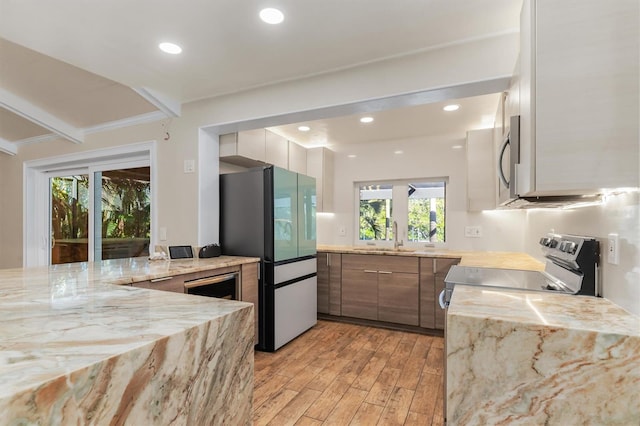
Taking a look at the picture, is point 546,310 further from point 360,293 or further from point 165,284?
point 360,293

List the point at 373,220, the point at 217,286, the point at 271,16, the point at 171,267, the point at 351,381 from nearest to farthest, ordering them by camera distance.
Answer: the point at 271,16
the point at 171,267
the point at 351,381
the point at 217,286
the point at 373,220

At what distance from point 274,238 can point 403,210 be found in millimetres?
1983

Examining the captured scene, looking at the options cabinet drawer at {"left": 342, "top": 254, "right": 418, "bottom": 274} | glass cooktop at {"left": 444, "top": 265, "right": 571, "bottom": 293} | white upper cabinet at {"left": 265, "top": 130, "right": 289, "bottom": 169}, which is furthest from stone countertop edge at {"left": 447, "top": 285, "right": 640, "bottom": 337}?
white upper cabinet at {"left": 265, "top": 130, "right": 289, "bottom": 169}

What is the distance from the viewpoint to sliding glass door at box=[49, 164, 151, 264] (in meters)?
3.45

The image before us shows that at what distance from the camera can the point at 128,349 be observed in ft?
2.08

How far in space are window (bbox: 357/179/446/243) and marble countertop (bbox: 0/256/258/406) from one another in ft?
10.7

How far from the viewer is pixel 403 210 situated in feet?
13.6

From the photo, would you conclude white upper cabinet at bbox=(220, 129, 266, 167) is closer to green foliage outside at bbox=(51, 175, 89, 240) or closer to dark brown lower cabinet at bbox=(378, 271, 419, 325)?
dark brown lower cabinet at bbox=(378, 271, 419, 325)

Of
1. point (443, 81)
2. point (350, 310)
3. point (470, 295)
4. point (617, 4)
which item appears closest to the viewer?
point (617, 4)

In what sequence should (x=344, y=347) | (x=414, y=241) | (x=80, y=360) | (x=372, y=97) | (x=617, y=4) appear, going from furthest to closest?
(x=414, y=241), (x=344, y=347), (x=372, y=97), (x=617, y=4), (x=80, y=360)

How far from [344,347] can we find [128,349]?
2583 millimetres

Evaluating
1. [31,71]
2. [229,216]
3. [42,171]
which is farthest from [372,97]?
[42,171]

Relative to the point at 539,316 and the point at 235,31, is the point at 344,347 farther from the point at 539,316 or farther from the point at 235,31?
the point at 235,31

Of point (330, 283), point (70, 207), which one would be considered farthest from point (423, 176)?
point (70, 207)
